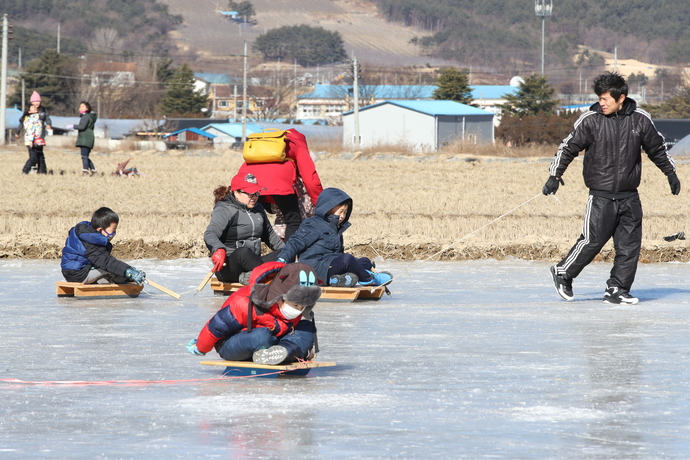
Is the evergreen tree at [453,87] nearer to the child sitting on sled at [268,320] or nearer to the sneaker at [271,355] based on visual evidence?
the child sitting on sled at [268,320]

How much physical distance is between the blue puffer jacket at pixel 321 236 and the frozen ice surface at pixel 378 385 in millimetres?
472

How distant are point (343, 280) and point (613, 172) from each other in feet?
7.80

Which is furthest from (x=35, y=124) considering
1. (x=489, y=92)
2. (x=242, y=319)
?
(x=489, y=92)

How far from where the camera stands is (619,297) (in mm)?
8414

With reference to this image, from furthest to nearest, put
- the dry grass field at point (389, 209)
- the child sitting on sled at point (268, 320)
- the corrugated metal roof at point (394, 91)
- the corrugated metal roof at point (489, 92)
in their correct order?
the corrugated metal roof at point (489, 92), the corrugated metal roof at point (394, 91), the dry grass field at point (389, 209), the child sitting on sled at point (268, 320)

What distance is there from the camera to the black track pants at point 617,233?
27.5 feet

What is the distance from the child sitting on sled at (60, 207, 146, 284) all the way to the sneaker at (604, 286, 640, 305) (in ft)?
13.1

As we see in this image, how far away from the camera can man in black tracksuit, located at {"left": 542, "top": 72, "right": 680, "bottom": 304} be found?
827 centimetres

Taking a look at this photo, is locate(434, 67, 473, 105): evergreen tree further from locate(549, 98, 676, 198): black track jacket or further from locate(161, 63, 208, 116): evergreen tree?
locate(549, 98, 676, 198): black track jacket

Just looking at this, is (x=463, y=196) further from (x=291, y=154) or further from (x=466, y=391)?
(x=466, y=391)

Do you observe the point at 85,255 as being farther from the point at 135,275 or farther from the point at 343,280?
the point at 343,280

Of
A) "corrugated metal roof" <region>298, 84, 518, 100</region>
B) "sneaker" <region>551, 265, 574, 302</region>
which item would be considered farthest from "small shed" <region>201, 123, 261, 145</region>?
"sneaker" <region>551, 265, 574, 302</region>

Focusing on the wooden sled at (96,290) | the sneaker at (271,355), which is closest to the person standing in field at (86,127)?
the wooden sled at (96,290)

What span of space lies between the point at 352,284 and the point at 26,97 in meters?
96.0
